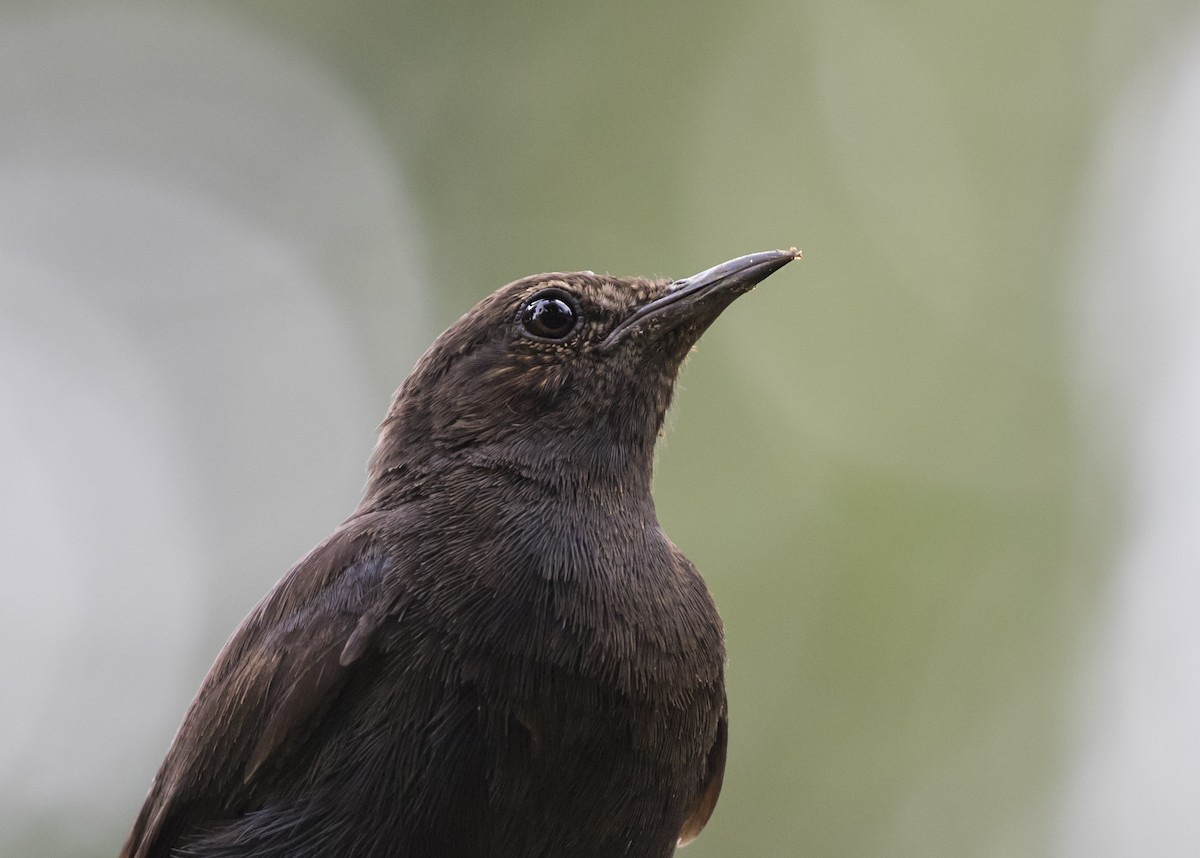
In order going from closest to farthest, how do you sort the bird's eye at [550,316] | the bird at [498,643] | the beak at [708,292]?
the bird at [498,643]
the beak at [708,292]
the bird's eye at [550,316]

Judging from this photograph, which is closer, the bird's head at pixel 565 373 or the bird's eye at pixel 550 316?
the bird's head at pixel 565 373

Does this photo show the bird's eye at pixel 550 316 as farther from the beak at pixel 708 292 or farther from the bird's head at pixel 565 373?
the beak at pixel 708 292

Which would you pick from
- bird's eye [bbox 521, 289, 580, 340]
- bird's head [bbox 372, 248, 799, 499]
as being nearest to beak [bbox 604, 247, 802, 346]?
bird's head [bbox 372, 248, 799, 499]

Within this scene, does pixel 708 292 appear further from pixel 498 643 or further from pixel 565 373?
pixel 498 643

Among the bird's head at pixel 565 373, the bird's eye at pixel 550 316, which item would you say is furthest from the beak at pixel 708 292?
the bird's eye at pixel 550 316

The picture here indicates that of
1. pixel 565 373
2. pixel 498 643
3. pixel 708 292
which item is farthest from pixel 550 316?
pixel 498 643

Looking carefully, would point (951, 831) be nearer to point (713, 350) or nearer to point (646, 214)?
point (713, 350)

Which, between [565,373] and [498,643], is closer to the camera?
[498,643]

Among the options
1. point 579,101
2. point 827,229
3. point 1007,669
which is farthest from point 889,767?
point 579,101
